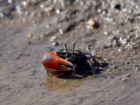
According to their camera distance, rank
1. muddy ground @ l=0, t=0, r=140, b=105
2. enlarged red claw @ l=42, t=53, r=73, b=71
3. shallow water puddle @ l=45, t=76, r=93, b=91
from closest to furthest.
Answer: muddy ground @ l=0, t=0, r=140, b=105, shallow water puddle @ l=45, t=76, r=93, b=91, enlarged red claw @ l=42, t=53, r=73, b=71

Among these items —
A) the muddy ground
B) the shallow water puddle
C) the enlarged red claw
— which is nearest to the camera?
the muddy ground

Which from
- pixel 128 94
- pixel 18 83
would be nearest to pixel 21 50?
pixel 18 83

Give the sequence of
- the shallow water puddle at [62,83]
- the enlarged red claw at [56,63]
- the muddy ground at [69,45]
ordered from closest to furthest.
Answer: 1. the muddy ground at [69,45]
2. the shallow water puddle at [62,83]
3. the enlarged red claw at [56,63]

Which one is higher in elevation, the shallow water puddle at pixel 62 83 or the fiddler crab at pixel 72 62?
the fiddler crab at pixel 72 62

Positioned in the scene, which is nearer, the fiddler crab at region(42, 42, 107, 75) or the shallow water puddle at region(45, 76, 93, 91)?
the shallow water puddle at region(45, 76, 93, 91)

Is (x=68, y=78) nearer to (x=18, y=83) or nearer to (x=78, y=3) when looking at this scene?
(x=18, y=83)

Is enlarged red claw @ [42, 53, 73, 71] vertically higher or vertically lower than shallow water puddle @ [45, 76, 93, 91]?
higher

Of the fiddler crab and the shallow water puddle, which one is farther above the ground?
the fiddler crab
